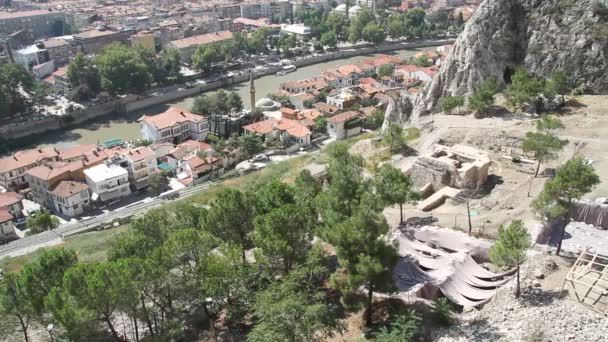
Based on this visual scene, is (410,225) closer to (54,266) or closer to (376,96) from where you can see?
(54,266)

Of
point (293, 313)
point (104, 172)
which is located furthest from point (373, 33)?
point (293, 313)

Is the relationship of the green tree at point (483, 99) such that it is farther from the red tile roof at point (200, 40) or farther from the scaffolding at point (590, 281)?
the red tile roof at point (200, 40)

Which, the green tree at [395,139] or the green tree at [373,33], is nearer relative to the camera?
the green tree at [395,139]

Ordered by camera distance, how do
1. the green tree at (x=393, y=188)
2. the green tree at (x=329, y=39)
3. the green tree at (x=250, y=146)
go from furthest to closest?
the green tree at (x=329, y=39) < the green tree at (x=250, y=146) < the green tree at (x=393, y=188)

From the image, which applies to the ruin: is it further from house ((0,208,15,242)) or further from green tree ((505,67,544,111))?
house ((0,208,15,242))

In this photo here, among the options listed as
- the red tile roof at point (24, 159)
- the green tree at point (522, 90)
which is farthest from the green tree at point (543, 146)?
the red tile roof at point (24, 159)

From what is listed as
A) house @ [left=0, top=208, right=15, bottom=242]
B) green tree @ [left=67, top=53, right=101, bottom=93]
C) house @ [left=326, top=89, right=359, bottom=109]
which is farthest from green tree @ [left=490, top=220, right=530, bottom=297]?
green tree @ [left=67, top=53, right=101, bottom=93]

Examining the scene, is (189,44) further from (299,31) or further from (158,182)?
(158,182)
